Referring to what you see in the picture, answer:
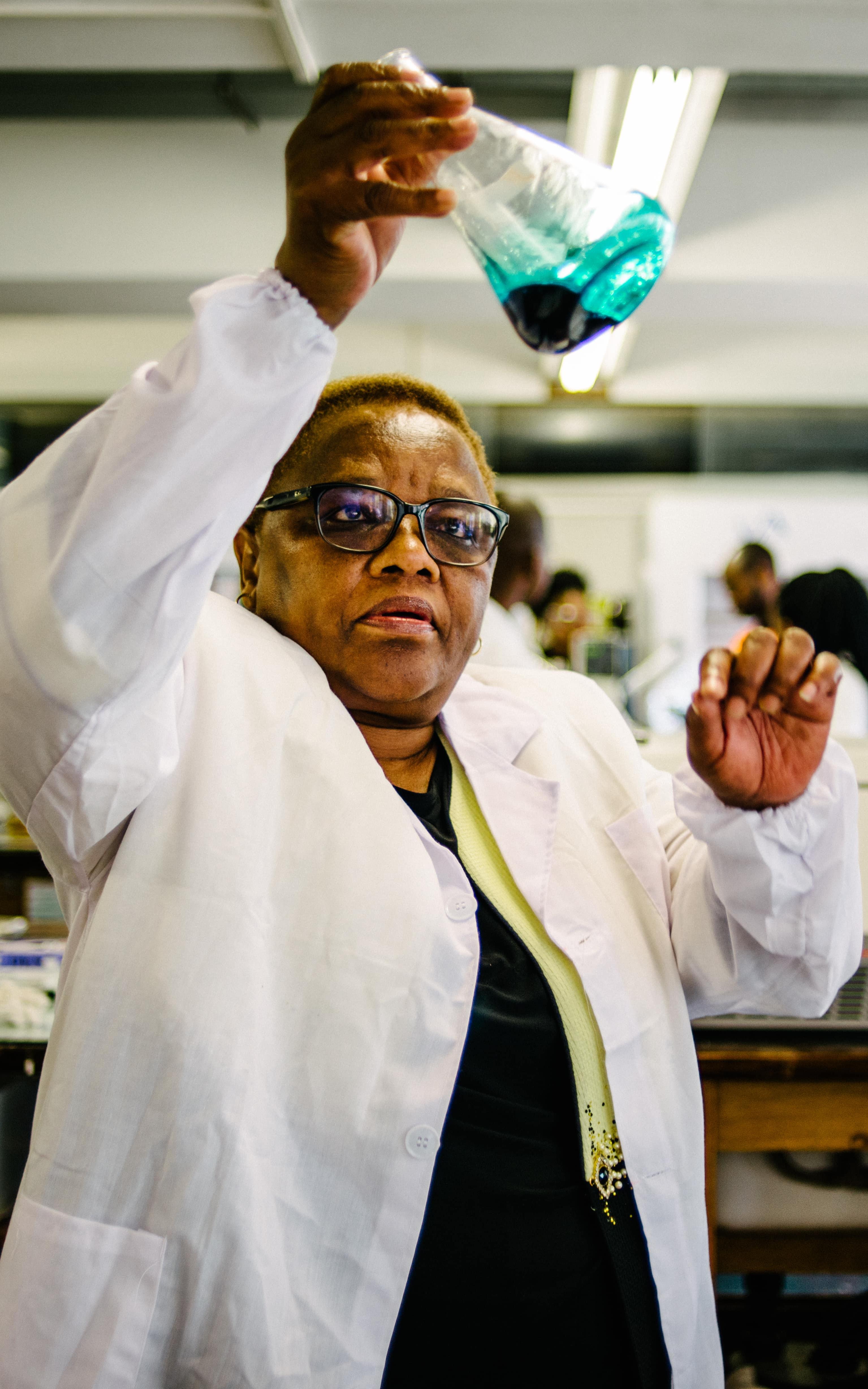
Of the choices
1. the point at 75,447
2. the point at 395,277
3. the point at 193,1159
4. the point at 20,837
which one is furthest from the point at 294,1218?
the point at 395,277

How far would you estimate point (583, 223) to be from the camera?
1.14 meters

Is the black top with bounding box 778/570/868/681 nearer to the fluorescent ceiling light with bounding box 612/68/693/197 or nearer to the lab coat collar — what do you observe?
the fluorescent ceiling light with bounding box 612/68/693/197

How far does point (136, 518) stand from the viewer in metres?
0.73

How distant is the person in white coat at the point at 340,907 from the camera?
0.75m

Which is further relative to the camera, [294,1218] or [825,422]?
[825,422]

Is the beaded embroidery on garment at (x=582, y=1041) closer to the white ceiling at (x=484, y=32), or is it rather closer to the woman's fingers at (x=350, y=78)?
the woman's fingers at (x=350, y=78)

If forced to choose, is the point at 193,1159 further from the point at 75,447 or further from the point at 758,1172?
the point at 758,1172

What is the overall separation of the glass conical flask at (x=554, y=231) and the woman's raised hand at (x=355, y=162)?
1.37 feet

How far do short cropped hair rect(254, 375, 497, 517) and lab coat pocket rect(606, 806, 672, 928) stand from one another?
0.49 metres

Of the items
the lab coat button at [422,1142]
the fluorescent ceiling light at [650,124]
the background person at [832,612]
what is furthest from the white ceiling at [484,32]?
the lab coat button at [422,1142]

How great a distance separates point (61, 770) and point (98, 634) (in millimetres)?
131

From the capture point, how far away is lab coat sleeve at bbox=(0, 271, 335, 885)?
2.41 ft

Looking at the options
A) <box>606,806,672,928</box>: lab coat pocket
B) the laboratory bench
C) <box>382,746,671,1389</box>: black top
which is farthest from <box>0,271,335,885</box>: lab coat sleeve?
the laboratory bench

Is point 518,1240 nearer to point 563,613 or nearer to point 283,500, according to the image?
point 283,500
